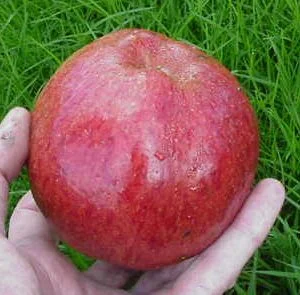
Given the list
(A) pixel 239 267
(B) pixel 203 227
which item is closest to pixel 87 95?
(B) pixel 203 227

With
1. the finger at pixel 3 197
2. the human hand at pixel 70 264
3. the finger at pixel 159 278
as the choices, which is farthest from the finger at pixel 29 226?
the finger at pixel 159 278

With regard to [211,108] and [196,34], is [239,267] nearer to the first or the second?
[211,108]

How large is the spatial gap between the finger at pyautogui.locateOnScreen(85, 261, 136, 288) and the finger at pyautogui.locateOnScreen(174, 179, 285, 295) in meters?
0.28

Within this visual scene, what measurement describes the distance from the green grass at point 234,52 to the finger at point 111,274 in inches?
8.3

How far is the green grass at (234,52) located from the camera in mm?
2436

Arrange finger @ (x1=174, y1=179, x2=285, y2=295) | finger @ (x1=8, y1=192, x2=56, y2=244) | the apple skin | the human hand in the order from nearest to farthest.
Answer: the apple skin, the human hand, finger @ (x1=174, y1=179, x2=285, y2=295), finger @ (x1=8, y1=192, x2=56, y2=244)

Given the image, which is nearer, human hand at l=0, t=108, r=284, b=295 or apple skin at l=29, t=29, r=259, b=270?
apple skin at l=29, t=29, r=259, b=270

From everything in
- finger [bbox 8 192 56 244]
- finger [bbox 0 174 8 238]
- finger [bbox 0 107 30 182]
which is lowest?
finger [bbox 8 192 56 244]

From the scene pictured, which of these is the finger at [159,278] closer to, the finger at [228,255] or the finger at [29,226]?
the finger at [228,255]

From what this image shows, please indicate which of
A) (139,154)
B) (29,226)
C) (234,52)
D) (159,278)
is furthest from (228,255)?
(234,52)

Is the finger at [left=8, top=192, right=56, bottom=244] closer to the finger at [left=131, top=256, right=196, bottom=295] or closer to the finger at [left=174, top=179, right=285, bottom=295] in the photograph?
the finger at [left=131, top=256, right=196, bottom=295]

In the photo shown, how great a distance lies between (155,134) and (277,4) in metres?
1.24

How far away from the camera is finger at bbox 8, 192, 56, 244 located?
2123 mm

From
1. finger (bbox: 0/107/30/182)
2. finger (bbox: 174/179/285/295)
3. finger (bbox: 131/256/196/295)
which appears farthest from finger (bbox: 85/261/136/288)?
finger (bbox: 0/107/30/182)
